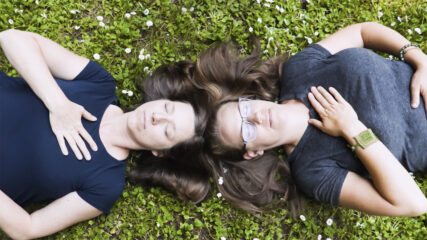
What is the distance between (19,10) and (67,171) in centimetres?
220

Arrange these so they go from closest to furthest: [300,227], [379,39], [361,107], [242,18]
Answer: [361,107] → [379,39] → [300,227] → [242,18]

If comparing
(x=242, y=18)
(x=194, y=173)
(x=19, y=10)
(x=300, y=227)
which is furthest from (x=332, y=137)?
(x=19, y=10)

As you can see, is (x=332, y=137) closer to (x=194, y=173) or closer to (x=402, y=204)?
(x=402, y=204)

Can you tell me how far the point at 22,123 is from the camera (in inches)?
133

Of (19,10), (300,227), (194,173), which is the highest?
(19,10)

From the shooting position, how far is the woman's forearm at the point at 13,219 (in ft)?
10.8

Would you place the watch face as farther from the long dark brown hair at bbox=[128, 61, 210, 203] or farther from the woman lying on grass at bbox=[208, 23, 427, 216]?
the long dark brown hair at bbox=[128, 61, 210, 203]

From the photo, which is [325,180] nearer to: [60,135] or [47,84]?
[60,135]

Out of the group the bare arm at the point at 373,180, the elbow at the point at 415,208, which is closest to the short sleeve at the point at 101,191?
the bare arm at the point at 373,180

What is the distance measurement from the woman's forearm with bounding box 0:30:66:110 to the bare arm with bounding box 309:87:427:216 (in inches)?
107

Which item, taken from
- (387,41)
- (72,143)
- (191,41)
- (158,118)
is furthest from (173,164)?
(387,41)

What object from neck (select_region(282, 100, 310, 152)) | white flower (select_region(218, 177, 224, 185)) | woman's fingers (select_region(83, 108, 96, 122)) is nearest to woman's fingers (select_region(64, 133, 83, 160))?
woman's fingers (select_region(83, 108, 96, 122))

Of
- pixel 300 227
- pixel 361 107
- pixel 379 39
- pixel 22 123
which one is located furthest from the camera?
pixel 300 227

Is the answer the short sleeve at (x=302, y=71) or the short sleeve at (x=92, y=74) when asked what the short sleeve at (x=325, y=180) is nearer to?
the short sleeve at (x=302, y=71)
